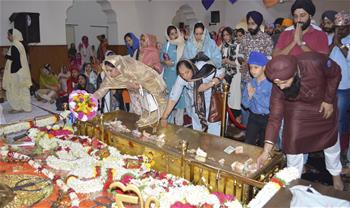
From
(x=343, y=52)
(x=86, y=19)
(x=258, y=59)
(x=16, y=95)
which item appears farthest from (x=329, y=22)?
(x=86, y=19)

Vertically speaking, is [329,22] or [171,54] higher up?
[329,22]

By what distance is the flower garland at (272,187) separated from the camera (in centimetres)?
167

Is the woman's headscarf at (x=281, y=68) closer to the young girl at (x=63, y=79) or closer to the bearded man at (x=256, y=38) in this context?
the bearded man at (x=256, y=38)

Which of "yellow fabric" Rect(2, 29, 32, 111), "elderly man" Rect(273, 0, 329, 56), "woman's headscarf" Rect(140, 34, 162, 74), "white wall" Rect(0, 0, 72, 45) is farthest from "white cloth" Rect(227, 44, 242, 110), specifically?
"white wall" Rect(0, 0, 72, 45)

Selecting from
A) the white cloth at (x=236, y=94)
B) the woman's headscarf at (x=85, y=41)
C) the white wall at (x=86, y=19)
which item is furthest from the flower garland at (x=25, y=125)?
the white wall at (x=86, y=19)

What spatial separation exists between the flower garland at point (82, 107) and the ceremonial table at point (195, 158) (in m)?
0.10

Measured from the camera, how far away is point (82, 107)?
10.4 ft

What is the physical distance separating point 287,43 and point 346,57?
2.59ft

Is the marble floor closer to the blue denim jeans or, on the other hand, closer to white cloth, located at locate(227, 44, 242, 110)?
white cloth, located at locate(227, 44, 242, 110)

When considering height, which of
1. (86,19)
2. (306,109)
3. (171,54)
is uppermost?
(86,19)

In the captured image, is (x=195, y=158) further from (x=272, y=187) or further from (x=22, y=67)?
(x=22, y=67)

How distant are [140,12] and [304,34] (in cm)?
787

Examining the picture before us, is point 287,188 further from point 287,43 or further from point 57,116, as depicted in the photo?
point 57,116

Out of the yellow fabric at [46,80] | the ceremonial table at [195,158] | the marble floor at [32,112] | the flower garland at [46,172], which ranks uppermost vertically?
the yellow fabric at [46,80]
